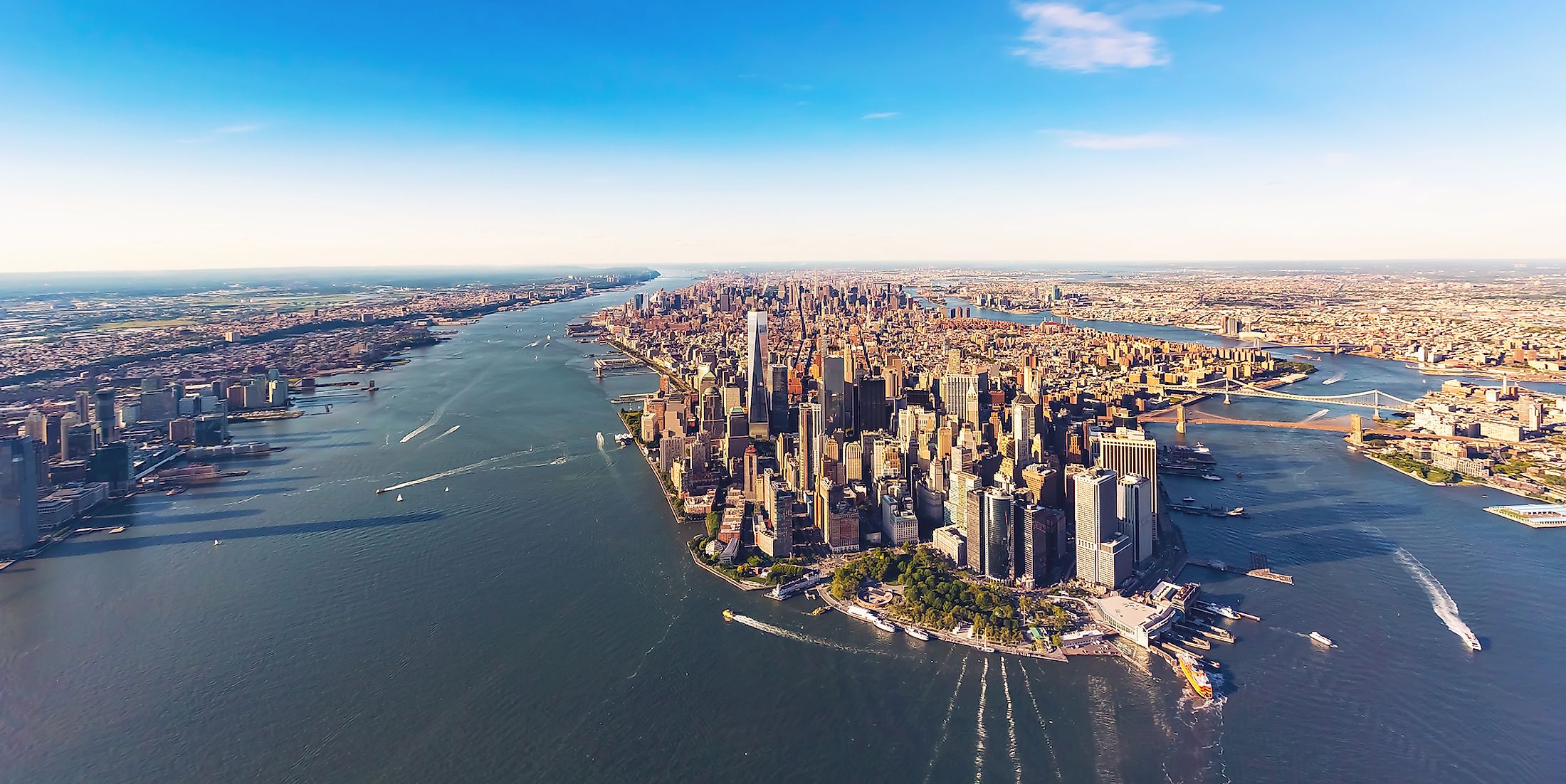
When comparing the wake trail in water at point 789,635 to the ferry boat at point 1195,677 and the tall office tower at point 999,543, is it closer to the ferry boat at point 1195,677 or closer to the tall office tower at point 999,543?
the tall office tower at point 999,543

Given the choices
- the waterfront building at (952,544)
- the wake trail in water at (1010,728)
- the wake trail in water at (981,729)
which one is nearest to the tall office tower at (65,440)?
the waterfront building at (952,544)

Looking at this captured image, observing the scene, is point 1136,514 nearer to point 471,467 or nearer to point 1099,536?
point 1099,536

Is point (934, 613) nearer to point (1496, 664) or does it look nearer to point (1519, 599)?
point (1496, 664)

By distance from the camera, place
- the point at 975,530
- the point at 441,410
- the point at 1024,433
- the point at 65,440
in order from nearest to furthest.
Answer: the point at 975,530
the point at 1024,433
the point at 65,440
the point at 441,410

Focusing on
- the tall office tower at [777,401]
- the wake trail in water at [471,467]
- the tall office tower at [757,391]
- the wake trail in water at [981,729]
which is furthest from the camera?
the tall office tower at [777,401]

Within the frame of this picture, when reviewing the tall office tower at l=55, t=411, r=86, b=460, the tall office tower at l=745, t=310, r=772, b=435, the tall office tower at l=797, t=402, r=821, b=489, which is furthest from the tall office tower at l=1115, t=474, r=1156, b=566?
the tall office tower at l=55, t=411, r=86, b=460

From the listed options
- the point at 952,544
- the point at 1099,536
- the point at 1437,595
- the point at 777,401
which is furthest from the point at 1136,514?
the point at 777,401
